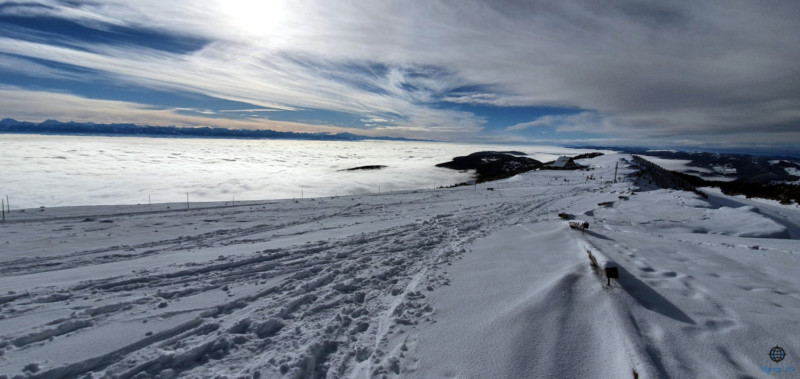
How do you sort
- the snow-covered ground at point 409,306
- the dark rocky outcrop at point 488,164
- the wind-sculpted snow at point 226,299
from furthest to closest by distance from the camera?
the dark rocky outcrop at point 488,164 < the wind-sculpted snow at point 226,299 < the snow-covered ground at point 409,306

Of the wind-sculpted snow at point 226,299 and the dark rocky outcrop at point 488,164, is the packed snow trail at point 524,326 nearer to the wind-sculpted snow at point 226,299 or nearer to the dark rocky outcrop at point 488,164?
the wind-sculpted snow at point 226,299

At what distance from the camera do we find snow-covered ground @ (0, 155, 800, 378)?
11.5 ft

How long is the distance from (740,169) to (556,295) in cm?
23072

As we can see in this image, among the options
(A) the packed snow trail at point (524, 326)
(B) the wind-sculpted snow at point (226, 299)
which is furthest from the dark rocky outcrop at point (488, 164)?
(A) the packed snow trail at point (524, 326)

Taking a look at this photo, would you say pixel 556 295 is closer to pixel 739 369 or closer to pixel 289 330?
pixel 739 369

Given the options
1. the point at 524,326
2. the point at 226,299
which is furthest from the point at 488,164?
the point at 226,299

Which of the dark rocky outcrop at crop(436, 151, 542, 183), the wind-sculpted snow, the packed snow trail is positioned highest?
the dark rocky outcrop at crop(436, 151, 542, 183)

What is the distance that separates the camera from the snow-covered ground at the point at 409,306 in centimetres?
351

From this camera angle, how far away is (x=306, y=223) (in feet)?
43.0

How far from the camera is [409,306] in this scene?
4957mm

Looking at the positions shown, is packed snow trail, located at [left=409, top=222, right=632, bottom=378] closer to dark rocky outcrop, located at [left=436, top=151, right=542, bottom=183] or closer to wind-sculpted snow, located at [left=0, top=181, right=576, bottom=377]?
wind-sculpted snow, located at [left=0, top=181, right=576, bottom=377]

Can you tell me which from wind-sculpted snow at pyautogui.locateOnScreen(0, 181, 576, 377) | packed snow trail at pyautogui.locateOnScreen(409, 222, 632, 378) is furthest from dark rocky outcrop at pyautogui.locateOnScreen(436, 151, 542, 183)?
packed snow trail at pyautogui.locateOnScreen(409, 222, 632, 378)

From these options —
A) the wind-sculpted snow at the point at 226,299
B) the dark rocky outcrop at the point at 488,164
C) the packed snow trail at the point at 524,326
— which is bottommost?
the wind-sculpted snow at the point at 226,299

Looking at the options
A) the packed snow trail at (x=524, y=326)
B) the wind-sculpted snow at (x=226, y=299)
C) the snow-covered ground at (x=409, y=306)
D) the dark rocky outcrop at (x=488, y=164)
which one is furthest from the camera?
the dark rocky outcrop at (x=488, y=164)
